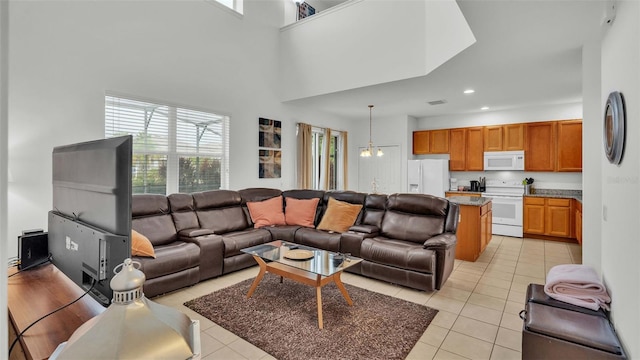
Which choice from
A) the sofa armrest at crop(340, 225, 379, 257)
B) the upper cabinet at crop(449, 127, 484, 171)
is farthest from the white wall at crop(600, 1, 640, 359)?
the upper cabinet at crop(449, 127, 484, 171)

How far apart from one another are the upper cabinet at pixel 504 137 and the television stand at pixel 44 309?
23.2ft

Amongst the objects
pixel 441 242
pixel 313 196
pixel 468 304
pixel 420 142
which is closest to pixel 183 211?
pixel 313 196

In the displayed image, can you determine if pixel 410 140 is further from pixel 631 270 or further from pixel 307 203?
pixel 631 270

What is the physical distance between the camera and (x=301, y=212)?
4.63 m

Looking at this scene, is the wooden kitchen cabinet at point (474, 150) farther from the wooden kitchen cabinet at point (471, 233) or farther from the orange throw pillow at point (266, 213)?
the orange throw pillow at point (266, 213)

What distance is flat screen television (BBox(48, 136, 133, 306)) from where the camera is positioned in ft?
2.79

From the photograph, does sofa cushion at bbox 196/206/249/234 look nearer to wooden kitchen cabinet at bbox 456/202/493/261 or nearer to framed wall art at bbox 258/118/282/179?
framed wall art at bbox 258/118/282/179

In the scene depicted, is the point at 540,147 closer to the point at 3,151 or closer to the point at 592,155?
the point at 592,155

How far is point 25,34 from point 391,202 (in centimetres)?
434

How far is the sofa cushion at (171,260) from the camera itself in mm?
2898

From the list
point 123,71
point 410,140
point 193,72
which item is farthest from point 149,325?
point 410,140

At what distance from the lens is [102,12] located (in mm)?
3441

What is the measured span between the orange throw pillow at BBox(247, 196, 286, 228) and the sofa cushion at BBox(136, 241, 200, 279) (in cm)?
118


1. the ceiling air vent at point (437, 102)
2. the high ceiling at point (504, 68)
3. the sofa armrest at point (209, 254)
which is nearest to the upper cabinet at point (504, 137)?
the high ceiling at point (504, 68)
